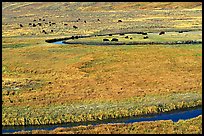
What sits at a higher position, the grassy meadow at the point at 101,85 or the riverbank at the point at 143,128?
the grassy meadow at the point at 101,85

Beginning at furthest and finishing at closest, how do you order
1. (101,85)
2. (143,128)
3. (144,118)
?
(101,85) < (144,118) < (143,128)

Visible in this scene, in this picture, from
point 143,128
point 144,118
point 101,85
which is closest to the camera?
point 143,128

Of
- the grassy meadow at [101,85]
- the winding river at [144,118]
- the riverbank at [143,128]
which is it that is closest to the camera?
the riverbank at [143,128]

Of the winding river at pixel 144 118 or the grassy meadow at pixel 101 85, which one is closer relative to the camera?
the winding river at pixel 144 118

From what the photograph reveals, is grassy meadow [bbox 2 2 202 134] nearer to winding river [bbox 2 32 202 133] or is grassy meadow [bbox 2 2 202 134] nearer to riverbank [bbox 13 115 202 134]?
riverbank [bbox 13 115 202 134]

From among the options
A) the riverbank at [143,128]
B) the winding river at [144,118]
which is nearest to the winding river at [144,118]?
the winding river at [144,118]

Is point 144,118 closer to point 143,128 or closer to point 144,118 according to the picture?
point 144,118

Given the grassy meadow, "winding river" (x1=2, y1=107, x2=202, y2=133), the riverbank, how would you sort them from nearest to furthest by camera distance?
the riverbank, "winding river" (x1=2, y1=107, x2=202, y2=133), the grassy meadow

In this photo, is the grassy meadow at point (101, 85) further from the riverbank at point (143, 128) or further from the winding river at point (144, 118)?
the winding river at point (144, 118)

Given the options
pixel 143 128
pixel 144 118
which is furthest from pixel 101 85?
pixel 143 128

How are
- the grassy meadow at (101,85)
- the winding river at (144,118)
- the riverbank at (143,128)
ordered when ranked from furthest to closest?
the grassy meadow at (101,85) → the winding river at (144,118) → the riverbank at (143,128)

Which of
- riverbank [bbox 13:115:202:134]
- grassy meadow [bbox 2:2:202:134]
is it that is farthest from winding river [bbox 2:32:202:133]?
riverbank [bbox 13:115:202:134]
